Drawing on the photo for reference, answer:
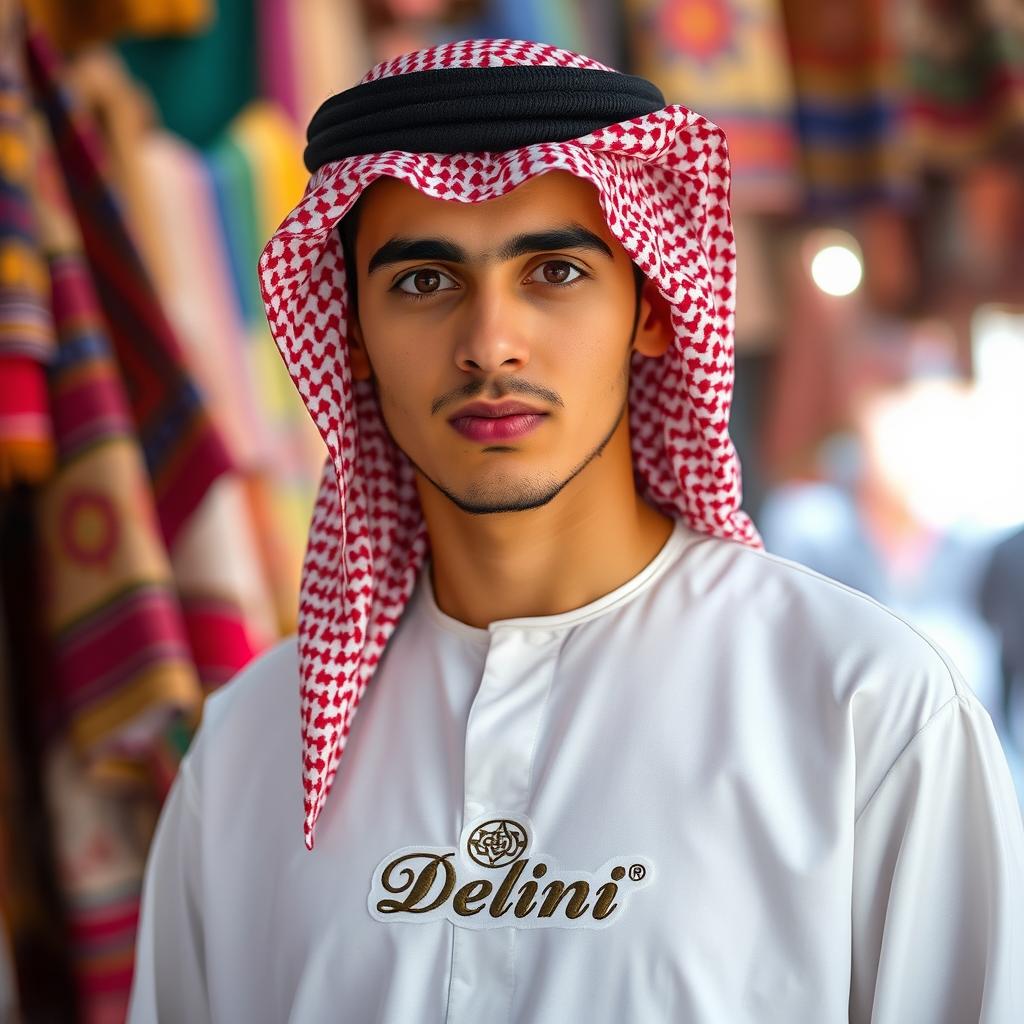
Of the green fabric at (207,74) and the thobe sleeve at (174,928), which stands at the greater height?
the green fabric at (207,74)

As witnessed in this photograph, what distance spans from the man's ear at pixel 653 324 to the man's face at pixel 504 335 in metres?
0.05

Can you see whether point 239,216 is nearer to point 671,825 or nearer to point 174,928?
point 174,928

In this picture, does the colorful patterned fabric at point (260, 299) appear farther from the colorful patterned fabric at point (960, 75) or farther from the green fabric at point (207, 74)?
the colorful patterned fabric at point (960, 75)

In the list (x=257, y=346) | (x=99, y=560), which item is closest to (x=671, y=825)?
(x=99, y=560)

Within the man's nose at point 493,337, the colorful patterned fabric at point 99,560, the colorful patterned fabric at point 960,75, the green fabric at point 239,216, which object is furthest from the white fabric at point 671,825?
the colorful patterned fabric at point 960,75

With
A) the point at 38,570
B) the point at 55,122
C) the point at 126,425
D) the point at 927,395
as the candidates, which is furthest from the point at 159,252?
the point at 927,395

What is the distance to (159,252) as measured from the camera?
240 centimetres

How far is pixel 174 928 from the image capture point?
1.65 metres

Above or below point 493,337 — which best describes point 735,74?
above

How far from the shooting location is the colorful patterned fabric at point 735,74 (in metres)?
2.63

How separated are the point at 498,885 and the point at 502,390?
0.48m

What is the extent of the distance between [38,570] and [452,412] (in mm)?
990

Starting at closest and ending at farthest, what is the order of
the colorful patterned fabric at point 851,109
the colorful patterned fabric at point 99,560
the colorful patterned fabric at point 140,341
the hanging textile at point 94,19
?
1. the colorful patterned fabric at point 99,560
2. the colorful patterned fabric at point 140,341
3. the hanging textile at point 94,19
4. the colorful patterned fabric at point 851,109

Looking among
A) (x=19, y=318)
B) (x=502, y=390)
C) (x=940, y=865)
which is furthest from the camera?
(x=19, y=318)
